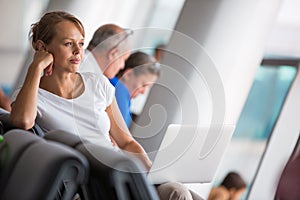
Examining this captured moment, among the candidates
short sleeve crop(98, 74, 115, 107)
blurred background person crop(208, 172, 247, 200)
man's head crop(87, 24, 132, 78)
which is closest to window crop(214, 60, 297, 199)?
blurred background person crop(208, 172, 247, 200)

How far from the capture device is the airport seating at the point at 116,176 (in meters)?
1.94

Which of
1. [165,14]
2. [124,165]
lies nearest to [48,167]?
[124,165]

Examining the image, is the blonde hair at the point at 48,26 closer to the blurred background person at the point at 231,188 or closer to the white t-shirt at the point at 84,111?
the white t-shirt at the point at 84,111

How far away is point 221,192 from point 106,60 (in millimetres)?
1799

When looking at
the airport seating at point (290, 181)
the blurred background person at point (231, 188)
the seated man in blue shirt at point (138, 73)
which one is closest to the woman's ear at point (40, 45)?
the seated man in blue shirt at point (138, 73)

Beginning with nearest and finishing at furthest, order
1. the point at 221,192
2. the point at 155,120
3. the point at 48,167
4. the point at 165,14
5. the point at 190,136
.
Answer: the point at 48,167, the point at 190,136, the point at 155,120, the point at 221,192, the point at 165,14

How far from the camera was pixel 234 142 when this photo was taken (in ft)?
18.3

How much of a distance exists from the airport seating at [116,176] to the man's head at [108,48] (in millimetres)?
1409

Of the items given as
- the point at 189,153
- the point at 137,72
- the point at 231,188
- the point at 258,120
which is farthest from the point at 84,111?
the point at 258,120

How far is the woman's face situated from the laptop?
0.45 meters

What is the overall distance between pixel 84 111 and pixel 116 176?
88 centimetres

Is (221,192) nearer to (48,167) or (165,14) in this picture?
(165,14)

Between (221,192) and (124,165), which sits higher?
(124,165)

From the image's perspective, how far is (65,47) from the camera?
279cm
